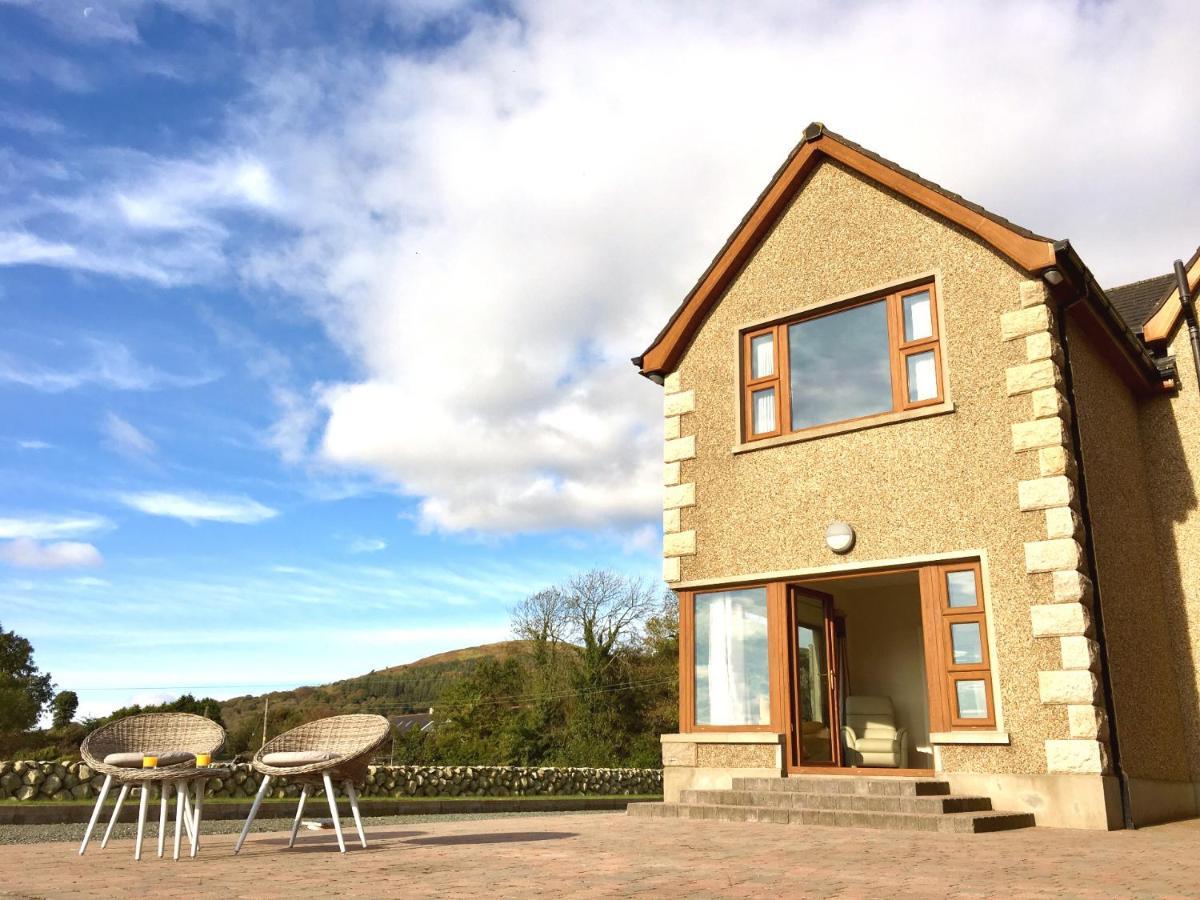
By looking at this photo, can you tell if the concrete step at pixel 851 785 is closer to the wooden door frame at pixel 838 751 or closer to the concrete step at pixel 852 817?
the wooden door frame at pixel 838 751

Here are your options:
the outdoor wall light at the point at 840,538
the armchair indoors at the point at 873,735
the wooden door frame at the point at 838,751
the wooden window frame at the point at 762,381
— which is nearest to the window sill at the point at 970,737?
the wooden door frame at the point at 838,751

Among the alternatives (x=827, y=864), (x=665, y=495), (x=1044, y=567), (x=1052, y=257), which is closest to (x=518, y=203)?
(x=665, y=495)

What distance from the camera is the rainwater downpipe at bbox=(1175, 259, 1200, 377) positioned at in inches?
430

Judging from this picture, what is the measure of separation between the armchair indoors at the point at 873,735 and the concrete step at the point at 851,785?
8.26 feet

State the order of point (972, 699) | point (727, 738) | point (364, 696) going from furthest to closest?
point (364, 696) → point (727, 738) → point (972, 699)

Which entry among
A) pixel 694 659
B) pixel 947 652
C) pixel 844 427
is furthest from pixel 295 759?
pixel 844 427

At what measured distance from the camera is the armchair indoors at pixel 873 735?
11.2m

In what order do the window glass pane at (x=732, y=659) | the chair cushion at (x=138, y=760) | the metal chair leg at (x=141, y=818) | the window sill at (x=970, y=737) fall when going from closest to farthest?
1. the metal chair leg at (x=141, y=818)
2. the chair cushion at (x=138, y=760)
3. the window sill at (x=970, y=737)
4. the window glass pane at (x=732, y=659)

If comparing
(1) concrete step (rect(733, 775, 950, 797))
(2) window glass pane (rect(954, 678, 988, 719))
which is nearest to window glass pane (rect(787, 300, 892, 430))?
(2) window glass pane (rect(954, 678, 988, 719))

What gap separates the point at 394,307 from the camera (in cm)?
1457

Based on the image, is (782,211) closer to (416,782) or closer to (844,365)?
(844,365)

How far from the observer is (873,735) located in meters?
11.4

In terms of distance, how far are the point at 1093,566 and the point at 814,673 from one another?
3179mm

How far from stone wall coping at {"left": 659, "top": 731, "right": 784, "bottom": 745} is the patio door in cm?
35
